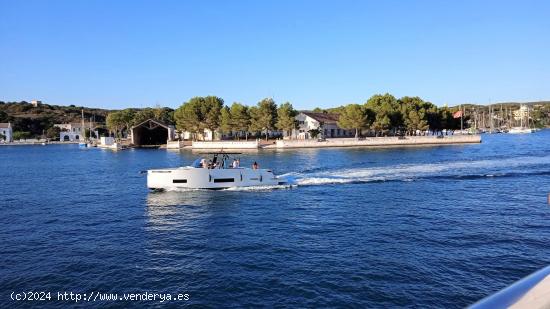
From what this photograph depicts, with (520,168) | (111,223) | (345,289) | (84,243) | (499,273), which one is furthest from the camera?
(520,168)

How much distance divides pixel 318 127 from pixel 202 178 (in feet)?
315

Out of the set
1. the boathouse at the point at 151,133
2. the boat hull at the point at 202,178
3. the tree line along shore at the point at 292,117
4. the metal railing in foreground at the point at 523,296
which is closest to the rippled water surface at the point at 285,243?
the boat hull at the point at 202,178

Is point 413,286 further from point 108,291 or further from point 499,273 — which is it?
point 108,291

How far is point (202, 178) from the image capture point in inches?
1507

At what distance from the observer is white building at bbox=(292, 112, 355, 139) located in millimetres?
131000

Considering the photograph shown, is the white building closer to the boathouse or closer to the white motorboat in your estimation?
the boathouse

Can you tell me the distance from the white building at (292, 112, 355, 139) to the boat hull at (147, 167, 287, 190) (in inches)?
3532

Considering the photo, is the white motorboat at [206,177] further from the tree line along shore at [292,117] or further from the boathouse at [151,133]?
the boathouse at [151,133]

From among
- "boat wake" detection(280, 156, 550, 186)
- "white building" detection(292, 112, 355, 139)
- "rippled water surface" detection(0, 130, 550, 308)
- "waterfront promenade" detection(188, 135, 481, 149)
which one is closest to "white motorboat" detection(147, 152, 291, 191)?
"rippled water surface" detection(0, 130, 550, 308)

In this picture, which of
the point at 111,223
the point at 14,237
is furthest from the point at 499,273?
the point at 14,237

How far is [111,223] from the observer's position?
26.7 metres

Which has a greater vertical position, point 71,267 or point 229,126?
point 229,126

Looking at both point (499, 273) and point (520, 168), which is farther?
point (520, 168)

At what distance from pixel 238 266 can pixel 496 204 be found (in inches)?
835
